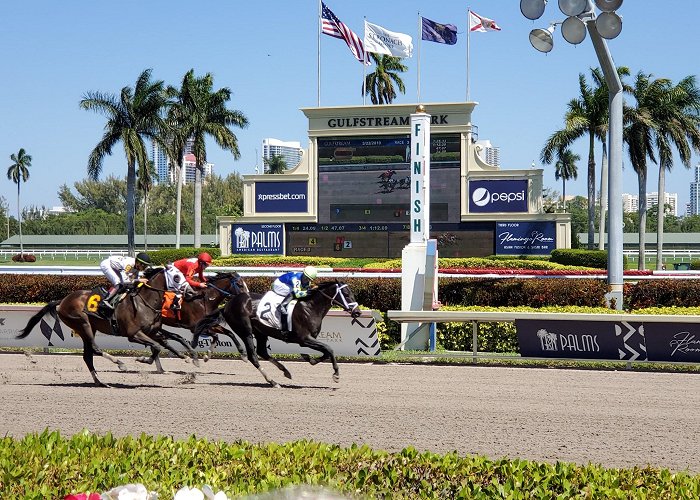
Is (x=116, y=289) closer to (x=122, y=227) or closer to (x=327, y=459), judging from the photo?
(x=327, y=459)

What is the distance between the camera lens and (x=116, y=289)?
12.3 meters

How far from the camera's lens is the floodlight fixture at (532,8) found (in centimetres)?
1327

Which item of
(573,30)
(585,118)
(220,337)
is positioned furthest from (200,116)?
(573,30)

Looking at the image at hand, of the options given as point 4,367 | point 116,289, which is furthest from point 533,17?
point 4,367

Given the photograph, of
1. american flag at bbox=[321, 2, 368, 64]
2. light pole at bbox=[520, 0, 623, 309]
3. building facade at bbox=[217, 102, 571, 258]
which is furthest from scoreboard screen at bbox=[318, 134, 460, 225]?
light pole at bbox=[520, 0, 623, 309]

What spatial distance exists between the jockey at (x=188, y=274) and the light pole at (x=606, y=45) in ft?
19.7

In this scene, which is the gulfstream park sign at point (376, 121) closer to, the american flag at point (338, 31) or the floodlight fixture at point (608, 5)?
the american flag at point (338, 31)

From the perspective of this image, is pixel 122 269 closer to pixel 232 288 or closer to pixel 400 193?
pixel 232 288

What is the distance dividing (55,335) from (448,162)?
20.4 m

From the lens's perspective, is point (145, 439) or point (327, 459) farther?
point (145, 439)

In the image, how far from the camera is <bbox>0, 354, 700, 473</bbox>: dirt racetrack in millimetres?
8055

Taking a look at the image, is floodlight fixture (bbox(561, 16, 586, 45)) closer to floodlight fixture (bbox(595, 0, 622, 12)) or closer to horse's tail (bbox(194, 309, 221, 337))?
floodlight fixture (bbox(595, 0, 622, 12))

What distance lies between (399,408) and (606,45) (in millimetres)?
7080

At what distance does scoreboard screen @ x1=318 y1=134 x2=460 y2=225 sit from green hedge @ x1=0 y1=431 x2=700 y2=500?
28752mm
